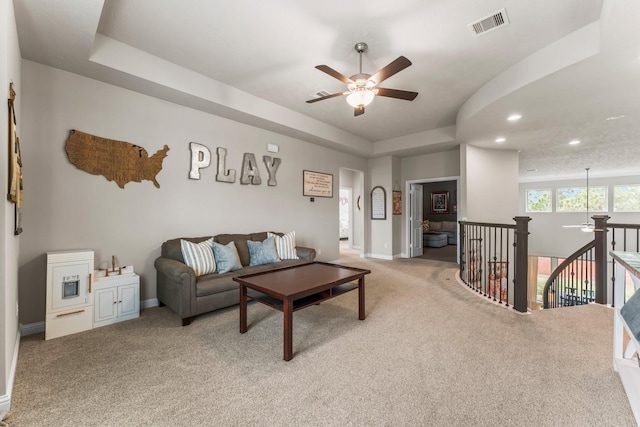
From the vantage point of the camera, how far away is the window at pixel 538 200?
33.7ft

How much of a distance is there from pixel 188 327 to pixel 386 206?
5.16m

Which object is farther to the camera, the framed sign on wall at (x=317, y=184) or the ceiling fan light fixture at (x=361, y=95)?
the framed sign on wall at (x=317, y=184)

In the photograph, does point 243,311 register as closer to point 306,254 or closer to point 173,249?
point 173,249

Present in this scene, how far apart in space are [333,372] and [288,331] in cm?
45

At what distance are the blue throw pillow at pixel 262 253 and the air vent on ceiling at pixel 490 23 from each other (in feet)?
11.3

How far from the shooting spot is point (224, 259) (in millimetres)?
3418

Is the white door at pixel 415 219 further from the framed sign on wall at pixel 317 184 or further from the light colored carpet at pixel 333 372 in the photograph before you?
the light colored carpet at pixel 333 372

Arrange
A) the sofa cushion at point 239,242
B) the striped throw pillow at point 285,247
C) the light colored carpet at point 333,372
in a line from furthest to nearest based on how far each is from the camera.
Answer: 1. the striped throw pillow at point 285,247
2. the sofa cushion at point 239,242
3. the light colored carpet at point 333,372

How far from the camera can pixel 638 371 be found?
1779 millimetres

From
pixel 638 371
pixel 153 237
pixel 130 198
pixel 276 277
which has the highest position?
pixel 130 198

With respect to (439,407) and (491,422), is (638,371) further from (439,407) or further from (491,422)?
(439,407)

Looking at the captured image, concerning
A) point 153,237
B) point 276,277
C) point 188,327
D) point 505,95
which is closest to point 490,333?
point 276,277

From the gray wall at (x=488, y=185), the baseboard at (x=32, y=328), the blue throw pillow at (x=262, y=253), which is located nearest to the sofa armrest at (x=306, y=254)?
the blue throw pillow at (x=262, y=253)

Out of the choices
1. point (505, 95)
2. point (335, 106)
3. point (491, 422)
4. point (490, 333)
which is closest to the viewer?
point (491, 422)
